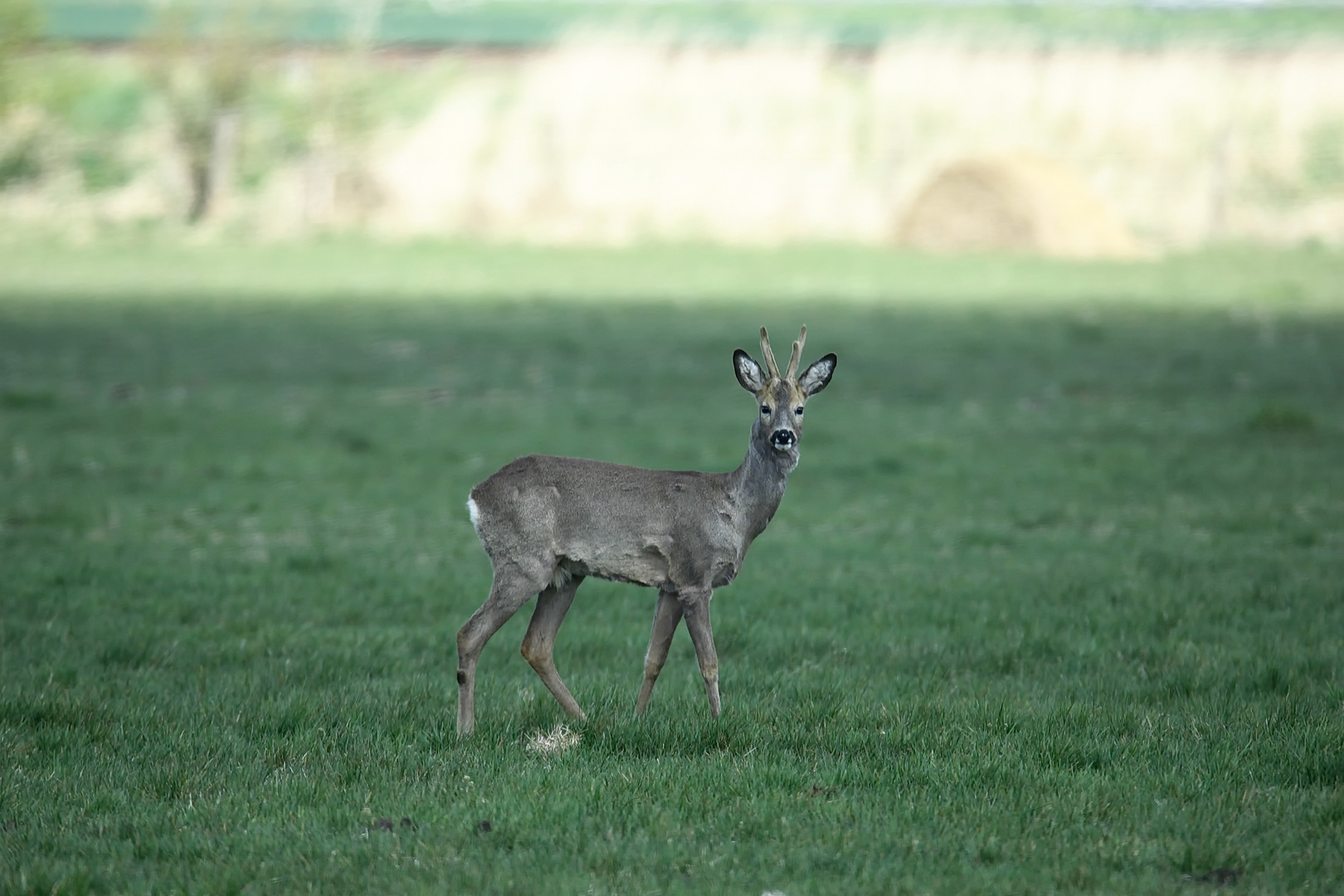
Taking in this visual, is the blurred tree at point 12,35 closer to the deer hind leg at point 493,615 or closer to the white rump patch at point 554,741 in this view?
the deer hind leg at point 493,615

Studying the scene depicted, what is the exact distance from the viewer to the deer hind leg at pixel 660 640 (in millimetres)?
7818

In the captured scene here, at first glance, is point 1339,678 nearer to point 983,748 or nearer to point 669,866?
point 983,748

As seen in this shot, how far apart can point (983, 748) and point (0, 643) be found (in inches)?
229

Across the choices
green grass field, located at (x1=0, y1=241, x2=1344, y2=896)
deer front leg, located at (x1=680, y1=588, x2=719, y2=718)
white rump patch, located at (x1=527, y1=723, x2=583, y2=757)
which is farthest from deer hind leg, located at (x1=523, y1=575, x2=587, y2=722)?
deer front leg, located at (x1=680, y1=588, x2=719, y2=718)

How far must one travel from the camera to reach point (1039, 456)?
54.1ft

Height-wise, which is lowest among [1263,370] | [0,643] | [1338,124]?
[0,643]

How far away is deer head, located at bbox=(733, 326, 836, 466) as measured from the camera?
757 centimetres

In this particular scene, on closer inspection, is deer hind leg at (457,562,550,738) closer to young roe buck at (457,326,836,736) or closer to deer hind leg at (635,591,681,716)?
young roe buck at (457,326,836,736)

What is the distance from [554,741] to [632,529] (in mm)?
1066

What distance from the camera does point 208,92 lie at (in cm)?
4888

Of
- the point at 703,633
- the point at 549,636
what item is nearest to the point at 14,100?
the point at 549,636

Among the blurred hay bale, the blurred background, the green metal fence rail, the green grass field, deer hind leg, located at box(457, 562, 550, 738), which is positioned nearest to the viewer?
the green grass field

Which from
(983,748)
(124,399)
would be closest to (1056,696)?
(983,748)

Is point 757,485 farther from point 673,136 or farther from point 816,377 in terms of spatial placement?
point 673,136
